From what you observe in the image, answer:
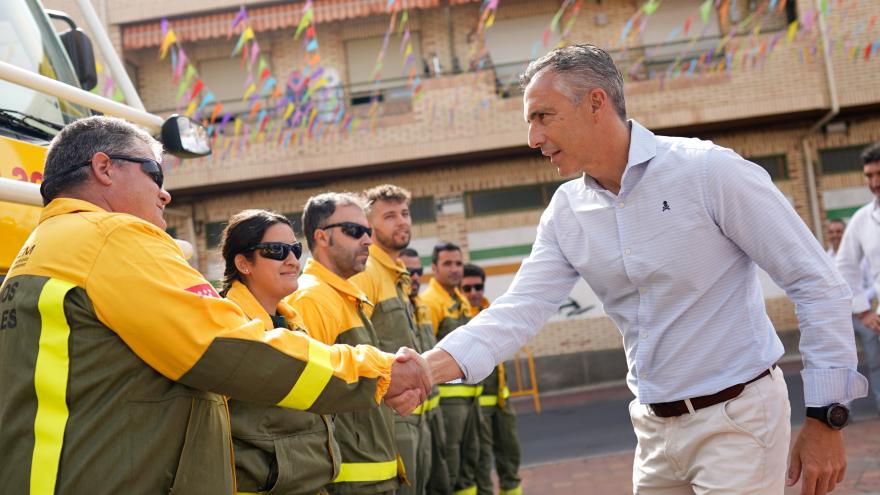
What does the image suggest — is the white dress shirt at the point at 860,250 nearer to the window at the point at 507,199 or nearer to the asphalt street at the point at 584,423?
the asphalt street at the point at 584,423

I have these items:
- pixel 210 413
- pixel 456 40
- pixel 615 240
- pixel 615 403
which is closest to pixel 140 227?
pixel 210 413

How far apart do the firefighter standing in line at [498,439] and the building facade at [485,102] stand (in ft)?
29.5

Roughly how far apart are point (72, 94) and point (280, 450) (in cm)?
177

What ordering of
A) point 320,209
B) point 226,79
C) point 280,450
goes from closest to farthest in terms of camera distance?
point 280,450 < point 320,209 < point 226,79

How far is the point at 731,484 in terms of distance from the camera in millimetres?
2959

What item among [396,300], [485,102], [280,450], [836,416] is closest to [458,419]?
[396,300]

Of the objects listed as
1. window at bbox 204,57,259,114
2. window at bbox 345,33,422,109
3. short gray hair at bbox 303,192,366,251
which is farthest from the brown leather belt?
window at bbox 204,57,259,114

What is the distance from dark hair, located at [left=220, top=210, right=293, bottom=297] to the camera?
419cm

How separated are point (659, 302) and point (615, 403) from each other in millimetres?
11037

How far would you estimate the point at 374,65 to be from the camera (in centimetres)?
1811

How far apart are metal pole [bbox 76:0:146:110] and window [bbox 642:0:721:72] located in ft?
45.6

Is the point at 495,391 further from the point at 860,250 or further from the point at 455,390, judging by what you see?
the point at 860,250

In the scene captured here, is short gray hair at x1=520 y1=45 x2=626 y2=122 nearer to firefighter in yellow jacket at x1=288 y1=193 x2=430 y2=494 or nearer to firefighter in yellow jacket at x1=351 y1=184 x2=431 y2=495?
firefighter in yellow jacket at x1=288 y1=193 x2=430 y2=494

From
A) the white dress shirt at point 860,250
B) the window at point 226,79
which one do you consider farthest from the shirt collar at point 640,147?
the window at point 226,79
